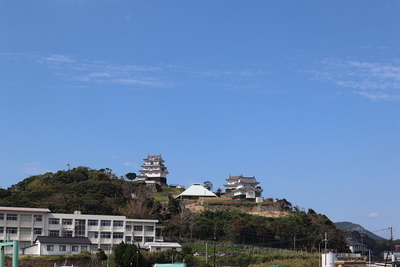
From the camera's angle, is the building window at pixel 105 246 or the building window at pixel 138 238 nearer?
the building window at pixel 105 246

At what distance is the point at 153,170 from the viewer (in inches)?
3871

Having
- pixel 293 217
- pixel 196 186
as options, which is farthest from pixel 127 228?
pixel 196 186

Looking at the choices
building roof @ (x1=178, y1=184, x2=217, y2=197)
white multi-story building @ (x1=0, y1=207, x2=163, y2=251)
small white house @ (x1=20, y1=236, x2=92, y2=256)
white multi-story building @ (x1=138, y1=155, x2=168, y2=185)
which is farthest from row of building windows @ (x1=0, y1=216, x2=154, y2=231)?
white multi-story building @ (x1=138, y1=155, x2=168, y2=185)

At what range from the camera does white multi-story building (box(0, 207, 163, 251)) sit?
2024 inches

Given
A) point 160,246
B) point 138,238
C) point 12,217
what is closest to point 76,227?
point 12,217

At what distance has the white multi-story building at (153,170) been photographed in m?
97.6

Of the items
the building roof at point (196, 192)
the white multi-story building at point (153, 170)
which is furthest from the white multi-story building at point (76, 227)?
the white multi-story building at point (153, 170)

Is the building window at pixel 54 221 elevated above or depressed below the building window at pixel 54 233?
above

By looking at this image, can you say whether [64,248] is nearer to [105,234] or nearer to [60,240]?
[60,240]

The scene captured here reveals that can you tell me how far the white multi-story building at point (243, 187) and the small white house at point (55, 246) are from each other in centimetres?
3607

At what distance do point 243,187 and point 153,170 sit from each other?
60.4 feet

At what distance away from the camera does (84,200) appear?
195 feet

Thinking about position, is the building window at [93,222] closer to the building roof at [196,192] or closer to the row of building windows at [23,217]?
the row of building windows at [23,217]

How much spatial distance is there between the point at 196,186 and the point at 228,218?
1813 centimetres
